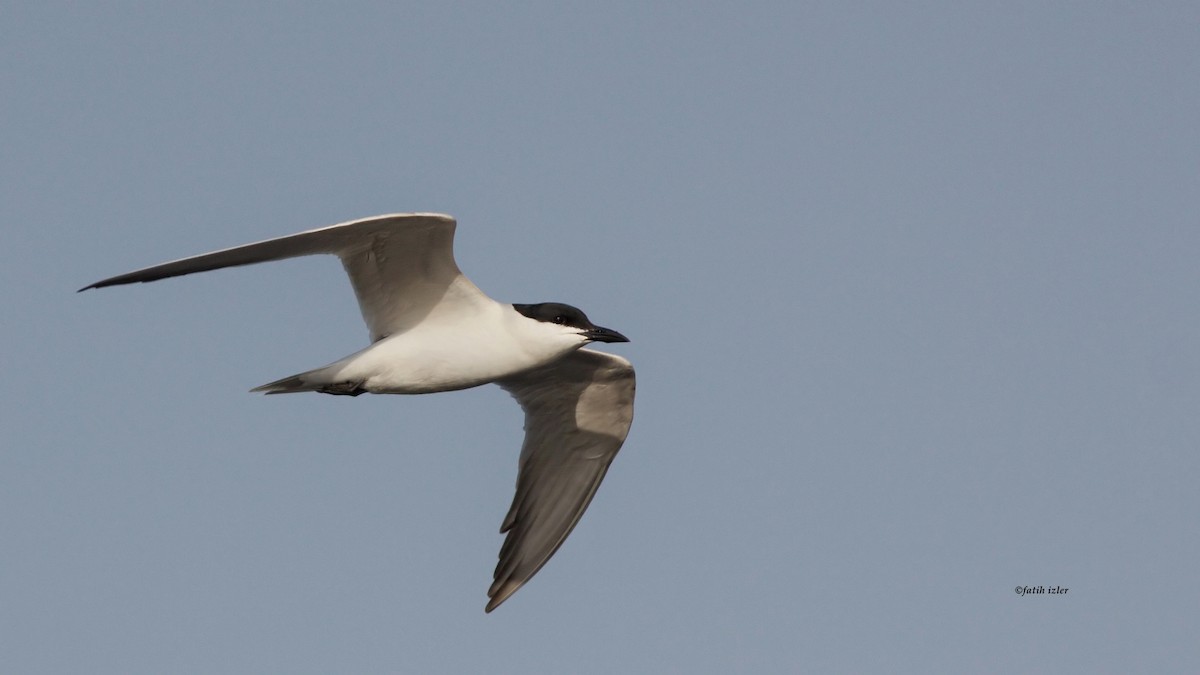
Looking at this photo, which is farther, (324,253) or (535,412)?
(535,412)

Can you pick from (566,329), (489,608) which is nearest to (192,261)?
(566,329)

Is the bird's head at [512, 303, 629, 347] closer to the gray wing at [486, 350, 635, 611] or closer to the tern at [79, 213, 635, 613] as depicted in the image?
the tern at [79, 213, 635, 613]

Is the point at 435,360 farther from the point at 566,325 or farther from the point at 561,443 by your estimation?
the point at 561,443

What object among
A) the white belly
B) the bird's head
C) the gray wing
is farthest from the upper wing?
the gray wing

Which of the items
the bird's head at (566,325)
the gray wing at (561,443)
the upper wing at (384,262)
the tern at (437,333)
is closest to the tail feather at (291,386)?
the tern at (437,333)

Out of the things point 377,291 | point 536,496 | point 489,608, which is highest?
point 377,291

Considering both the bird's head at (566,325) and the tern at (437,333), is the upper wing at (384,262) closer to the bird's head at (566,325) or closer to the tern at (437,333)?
the tern at (437,333)

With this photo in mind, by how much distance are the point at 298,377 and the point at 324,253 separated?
1.32 metres

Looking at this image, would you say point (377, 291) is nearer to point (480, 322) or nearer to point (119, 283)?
point (480, 322)

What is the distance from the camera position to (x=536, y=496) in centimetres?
1570

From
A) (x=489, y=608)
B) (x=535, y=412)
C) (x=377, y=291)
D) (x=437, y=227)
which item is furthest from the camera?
(x=535, y=412)

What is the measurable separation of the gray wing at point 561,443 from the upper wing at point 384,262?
7.07 ft

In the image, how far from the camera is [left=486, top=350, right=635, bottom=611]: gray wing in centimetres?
1536

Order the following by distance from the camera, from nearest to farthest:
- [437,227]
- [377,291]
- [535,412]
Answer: [437,227]
[377,291]
[535,412]
